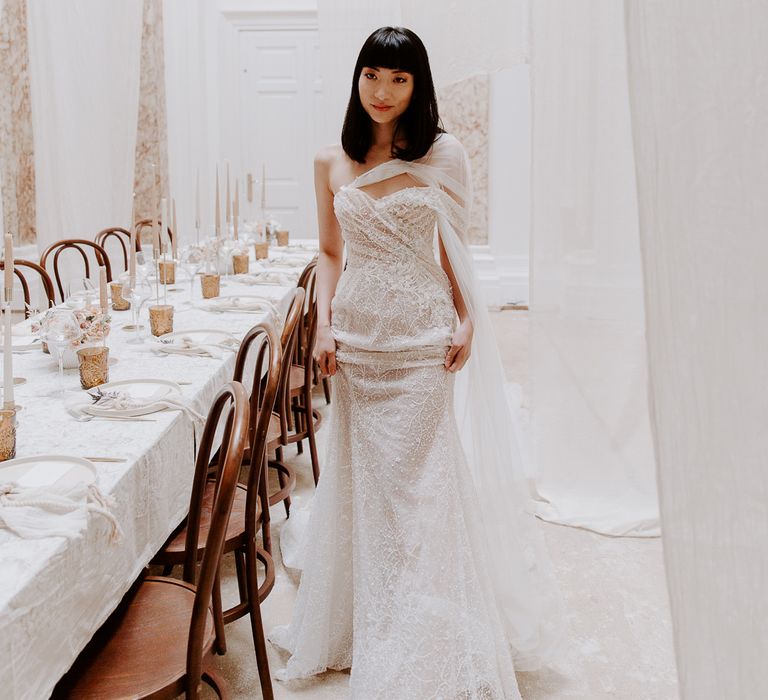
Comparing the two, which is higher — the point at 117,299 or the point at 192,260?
the point at 192,260

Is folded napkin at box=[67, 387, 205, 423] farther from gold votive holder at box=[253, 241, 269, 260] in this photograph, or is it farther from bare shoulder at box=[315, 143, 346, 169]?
gold votive holder at box=[253, 241, 269, 260]

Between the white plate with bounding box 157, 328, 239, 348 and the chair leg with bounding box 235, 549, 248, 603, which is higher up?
the white plate with bounding box 157, 328, 239, 348

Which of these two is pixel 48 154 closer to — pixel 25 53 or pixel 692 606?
pixel 25 53

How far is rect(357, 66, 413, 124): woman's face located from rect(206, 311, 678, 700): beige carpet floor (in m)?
1.51

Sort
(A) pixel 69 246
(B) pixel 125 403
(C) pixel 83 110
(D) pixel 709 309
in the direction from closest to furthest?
(D) pixel 709 309, (B) pixel 125 403, (A) pixel 69 246, (C) pixel 83 110

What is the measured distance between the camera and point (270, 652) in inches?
89.8

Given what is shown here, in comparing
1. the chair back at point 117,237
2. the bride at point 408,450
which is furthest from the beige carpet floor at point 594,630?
the chair back at point 117,237

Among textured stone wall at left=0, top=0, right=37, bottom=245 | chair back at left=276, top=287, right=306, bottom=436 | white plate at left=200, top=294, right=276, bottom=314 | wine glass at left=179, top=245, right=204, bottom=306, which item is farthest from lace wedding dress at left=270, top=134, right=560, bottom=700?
textured stone wall at left=0, top=0, right=37, bottom=245

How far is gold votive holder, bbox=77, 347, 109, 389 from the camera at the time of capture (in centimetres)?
211

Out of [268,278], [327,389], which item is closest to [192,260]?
[268,278]

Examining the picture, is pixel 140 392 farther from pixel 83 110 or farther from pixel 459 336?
pixel 83 110

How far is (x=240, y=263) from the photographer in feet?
14.5

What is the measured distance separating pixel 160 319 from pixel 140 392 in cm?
68

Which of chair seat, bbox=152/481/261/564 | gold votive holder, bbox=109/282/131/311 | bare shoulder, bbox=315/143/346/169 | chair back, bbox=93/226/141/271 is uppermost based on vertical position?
chair back, bbox=93/226/141/271
